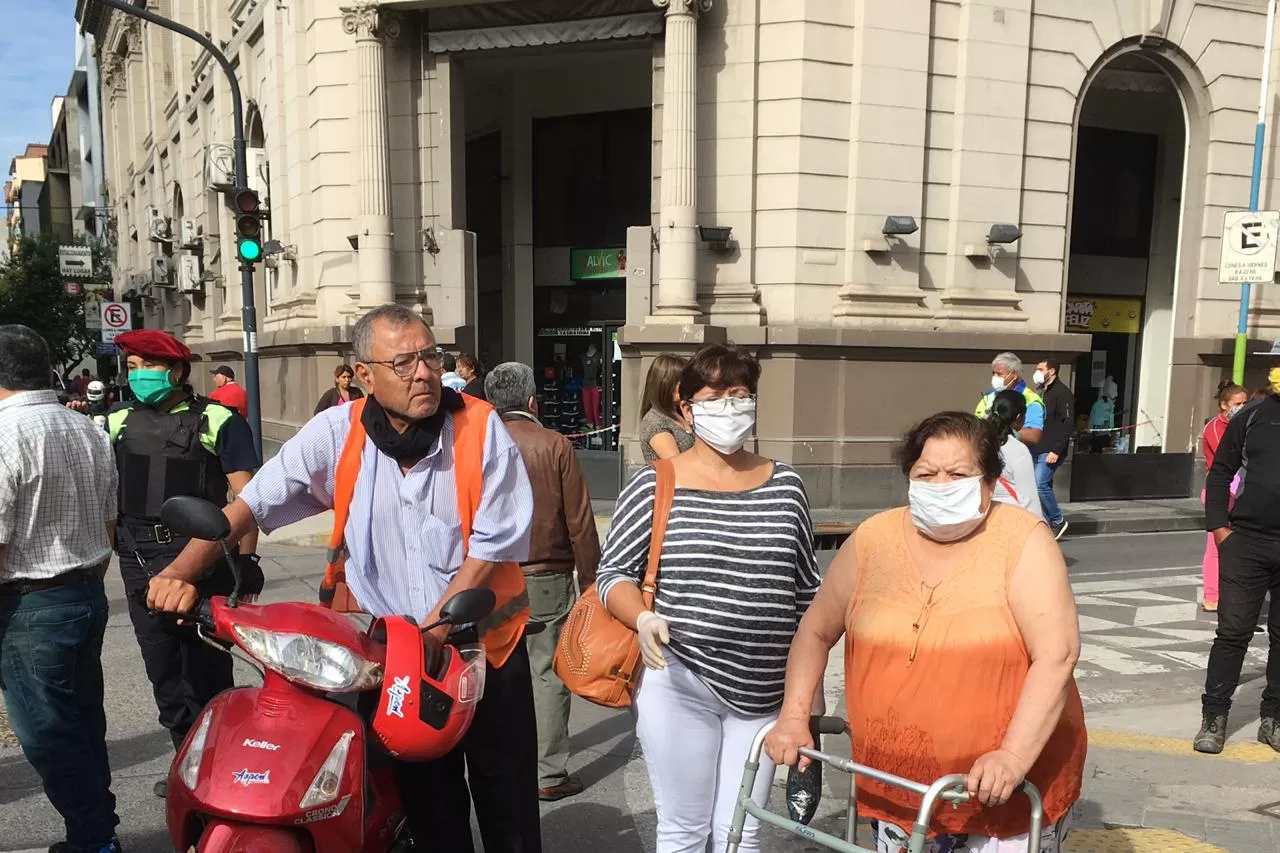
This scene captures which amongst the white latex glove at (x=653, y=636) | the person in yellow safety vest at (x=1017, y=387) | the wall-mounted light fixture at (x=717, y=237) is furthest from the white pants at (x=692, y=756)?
the wall-mounted light fixture at (x=717, y=237)

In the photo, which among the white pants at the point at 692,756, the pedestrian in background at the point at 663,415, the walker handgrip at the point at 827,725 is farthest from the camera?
the pedestrian in background at the point at 663,415

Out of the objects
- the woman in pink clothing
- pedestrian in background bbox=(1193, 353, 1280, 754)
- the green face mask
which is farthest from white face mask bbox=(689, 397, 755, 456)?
the woman in pink clothing

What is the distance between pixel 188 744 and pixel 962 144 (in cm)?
1206

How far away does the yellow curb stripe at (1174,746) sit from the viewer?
15.0ft

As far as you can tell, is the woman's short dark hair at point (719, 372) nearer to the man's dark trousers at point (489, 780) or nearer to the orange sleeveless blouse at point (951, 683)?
the orange sleeveless blouse at point (951, 683)

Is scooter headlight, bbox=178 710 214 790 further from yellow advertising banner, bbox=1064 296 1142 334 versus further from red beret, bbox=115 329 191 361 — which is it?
yellow advertising banner, bbox=1064 296 1142 334

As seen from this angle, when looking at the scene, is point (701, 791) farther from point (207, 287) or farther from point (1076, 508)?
point (207, 287)

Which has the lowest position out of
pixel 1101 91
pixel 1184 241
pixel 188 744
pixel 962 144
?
pixel 188 744

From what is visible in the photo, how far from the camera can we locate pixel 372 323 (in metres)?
2.57

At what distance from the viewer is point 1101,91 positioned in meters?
16.8

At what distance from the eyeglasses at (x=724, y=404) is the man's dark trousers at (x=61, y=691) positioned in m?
2.40

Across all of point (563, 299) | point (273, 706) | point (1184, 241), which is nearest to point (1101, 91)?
point (1184, 241)

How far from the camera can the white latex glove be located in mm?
2504

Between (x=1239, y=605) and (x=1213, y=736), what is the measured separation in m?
0.70
